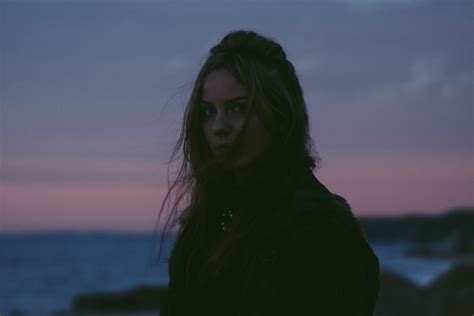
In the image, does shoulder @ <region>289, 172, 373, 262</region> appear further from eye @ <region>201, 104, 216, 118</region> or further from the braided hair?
eye @ <region>201, 104, 216, 118</region>

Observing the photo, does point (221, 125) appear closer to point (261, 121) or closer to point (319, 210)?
point (261, 121)

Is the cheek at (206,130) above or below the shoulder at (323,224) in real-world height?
above

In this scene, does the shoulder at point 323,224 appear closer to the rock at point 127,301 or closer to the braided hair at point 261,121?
the braided hair at point 261,121

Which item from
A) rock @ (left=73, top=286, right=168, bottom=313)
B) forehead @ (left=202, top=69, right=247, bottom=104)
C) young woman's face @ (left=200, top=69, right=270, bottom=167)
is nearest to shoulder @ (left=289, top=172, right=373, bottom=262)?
young woman's face @ (left=200, top=69, right=270, bottom=167)

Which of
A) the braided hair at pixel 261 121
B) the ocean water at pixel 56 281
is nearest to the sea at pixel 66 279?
the ocean water at pixel 56 281

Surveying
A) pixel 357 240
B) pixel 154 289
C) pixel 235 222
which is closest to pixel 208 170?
pixel 235 222

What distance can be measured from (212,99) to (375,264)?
60 centimetres

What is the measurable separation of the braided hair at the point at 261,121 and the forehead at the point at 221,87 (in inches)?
0.6

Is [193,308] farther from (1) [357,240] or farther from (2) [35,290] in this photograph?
(2) [35,290]

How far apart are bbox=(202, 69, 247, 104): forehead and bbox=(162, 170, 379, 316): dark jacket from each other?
0.93ft

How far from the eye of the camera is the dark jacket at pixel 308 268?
6.34 ft

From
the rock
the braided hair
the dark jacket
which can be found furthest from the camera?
the rock

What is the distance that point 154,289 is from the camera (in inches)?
987

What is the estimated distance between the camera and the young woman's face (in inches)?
85.5
